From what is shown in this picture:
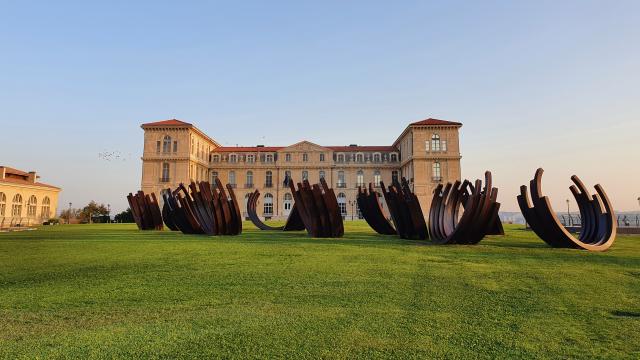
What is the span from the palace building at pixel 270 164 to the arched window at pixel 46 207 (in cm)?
1173

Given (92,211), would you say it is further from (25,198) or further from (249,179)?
(249,179)

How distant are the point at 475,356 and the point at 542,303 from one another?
2322mm

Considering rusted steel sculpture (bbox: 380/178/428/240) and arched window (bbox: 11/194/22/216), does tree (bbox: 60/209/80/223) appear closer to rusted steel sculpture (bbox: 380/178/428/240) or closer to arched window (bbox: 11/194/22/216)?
arched window (bbox: 11/194/22/216)

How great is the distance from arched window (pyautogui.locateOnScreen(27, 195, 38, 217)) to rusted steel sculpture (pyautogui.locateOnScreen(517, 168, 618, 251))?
42973 mm

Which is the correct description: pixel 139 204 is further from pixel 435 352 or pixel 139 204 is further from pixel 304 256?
pixel 435 352

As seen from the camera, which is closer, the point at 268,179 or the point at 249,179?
the point at 268,179

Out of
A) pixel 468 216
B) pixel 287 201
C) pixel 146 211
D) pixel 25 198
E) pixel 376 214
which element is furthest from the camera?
pixel 287 201

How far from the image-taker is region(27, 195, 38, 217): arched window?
38281mm

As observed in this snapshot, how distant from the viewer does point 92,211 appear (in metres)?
44.2

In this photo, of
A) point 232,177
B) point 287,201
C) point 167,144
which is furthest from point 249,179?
point 167,144

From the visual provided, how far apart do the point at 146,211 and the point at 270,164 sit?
36230 mm

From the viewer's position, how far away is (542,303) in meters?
5.10

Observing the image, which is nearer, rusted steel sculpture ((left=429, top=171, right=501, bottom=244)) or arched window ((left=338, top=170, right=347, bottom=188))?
rusted steel sculpture ((left=429, top=171, right=501, bottom=244))

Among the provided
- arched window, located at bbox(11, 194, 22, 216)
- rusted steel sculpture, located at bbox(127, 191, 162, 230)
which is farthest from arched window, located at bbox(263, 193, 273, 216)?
rusted steel sculpture, located at bbox(127, 191, 162, 230)
